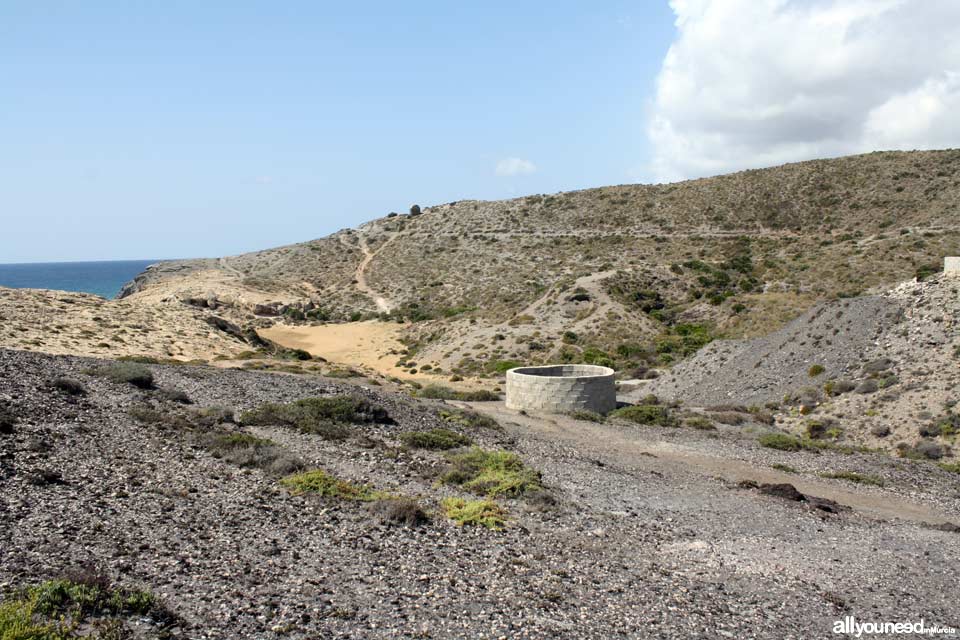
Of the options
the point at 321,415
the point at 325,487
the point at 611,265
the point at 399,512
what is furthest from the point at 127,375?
the point at 611,265

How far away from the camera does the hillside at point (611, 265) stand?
1780 inches

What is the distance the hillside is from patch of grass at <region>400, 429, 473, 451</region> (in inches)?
881

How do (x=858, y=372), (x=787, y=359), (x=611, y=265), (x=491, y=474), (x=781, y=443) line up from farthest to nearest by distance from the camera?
1. (x=611, y=265)
2. (x=787, y=359)
3. (x=858, y=372)
4. (x=781, y=443)
5. (x=491, y=474)

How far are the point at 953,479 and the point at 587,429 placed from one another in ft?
32.2

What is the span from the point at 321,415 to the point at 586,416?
33.4 ft

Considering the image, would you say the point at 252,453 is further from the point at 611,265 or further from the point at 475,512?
the point at 611,265

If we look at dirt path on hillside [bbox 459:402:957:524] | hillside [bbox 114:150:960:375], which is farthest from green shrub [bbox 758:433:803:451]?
hillside [bbox 114:150:960:375]

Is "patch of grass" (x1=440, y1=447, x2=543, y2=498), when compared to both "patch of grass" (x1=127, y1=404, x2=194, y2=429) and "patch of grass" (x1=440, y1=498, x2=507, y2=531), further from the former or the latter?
"patch of grass" (x1=127, y1=404, x2=194, y2=429)

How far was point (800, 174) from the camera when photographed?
254ft

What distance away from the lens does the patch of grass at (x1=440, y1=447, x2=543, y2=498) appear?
44.5ft

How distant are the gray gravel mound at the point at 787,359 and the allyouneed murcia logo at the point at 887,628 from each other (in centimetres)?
1980

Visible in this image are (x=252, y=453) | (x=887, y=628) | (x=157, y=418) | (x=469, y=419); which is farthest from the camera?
(x=469, y=419)

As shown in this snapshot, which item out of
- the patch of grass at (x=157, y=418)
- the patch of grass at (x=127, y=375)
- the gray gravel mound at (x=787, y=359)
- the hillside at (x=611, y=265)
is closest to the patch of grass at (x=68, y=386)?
the patch of grass at (x=157, y=418)

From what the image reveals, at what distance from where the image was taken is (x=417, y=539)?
10.7 meters
